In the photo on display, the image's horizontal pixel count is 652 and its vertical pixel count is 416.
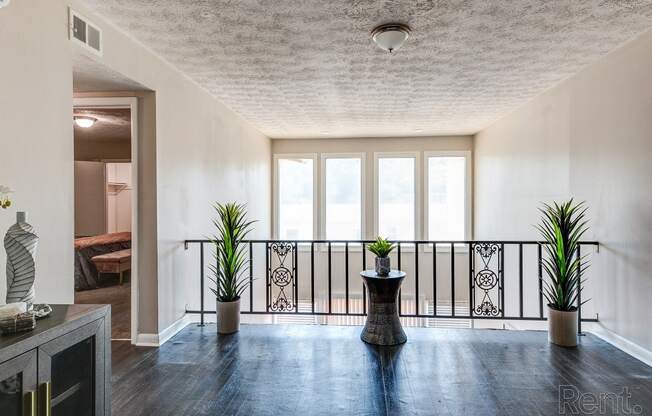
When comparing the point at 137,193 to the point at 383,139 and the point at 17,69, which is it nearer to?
the point at 17,69

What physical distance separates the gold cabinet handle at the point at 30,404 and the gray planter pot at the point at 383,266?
2592 mm

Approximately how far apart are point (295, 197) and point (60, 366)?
612 centimetres

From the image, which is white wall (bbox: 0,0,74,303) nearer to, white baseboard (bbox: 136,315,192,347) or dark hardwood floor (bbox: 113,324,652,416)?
dark hardwood floor (bbox: 113,324,652,416)

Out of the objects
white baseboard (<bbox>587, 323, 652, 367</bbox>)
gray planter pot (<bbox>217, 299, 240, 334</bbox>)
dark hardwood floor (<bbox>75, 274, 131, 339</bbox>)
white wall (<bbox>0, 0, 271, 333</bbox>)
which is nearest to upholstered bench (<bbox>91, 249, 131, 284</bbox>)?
dark hardwood floor (<bbox>75, 274, 131, 339</bbox>)

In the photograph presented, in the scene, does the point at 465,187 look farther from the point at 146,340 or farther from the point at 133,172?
the point at 146,340

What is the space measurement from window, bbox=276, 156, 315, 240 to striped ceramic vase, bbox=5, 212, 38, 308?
594 cm

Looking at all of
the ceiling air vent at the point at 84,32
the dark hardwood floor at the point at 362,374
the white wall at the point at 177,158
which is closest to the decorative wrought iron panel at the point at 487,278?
the dark hardwood floor at the point at 362,374

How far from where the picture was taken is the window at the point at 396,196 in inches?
283

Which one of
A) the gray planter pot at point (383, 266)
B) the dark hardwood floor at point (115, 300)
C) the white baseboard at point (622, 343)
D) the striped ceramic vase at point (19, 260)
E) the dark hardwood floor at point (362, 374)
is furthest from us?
the dark hardwood floor at point (115, 300)

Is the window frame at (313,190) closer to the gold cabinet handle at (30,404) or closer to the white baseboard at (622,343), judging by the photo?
the white baseboard at (622,343)

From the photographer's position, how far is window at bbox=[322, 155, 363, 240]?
733cm

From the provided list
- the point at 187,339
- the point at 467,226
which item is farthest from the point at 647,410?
the point at 467,226

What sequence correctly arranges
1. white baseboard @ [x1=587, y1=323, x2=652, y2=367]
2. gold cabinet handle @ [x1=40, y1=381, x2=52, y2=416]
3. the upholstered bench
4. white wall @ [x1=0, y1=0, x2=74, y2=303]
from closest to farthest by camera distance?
gold cabinet handle @ [x1=40, y1=381, x2=52, y2=416] < white wall @ [x1=0, y1=0, x2=74, y2=303] < white baseboard @ [x1=587, y1=323, x2=652, y2=367] < the upholstered bench

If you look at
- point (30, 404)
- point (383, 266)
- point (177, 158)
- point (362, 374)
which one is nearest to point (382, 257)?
point (383, 266)
